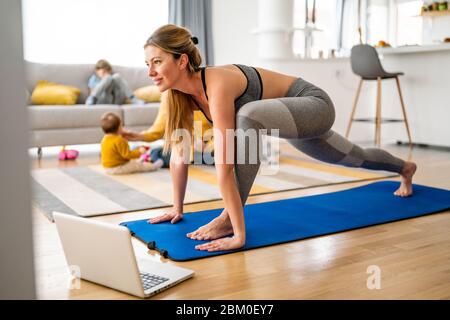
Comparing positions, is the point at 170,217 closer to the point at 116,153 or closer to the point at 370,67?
the point at 116,153

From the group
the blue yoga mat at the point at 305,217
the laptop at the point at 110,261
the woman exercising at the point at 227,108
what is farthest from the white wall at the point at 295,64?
the laptop at the point at 110,261

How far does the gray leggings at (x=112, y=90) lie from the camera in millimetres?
4469

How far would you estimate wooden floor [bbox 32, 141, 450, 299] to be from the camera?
1422 mm

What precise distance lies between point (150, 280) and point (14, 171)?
79 centimetres

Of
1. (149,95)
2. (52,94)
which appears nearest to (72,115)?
(52,94)

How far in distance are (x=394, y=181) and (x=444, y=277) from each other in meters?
1.47

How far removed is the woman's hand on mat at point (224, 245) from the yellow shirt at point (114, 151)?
5.60 feet

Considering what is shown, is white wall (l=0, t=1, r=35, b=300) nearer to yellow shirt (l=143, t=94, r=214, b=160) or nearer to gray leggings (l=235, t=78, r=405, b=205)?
gray leggings (l=235, t=78, r=405, b=205)

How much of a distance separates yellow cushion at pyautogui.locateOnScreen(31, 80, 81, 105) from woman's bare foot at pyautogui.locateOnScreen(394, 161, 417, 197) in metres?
2.88

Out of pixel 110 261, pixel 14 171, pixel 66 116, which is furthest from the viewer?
pixel 66 116

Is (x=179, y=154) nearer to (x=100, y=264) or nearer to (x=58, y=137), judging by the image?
(x=100, y=264)

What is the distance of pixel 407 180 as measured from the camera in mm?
2561

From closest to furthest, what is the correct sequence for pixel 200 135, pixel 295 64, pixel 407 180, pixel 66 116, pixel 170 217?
1. pixel 170 217
2. pixel 407 180
3. pixel 200 135
4. pixel 66 116
5. pixel 295 64

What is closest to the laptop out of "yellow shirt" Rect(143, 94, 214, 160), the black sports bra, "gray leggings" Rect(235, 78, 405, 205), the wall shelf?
"gray leggings" Rect(235, 78, 405, 205)
